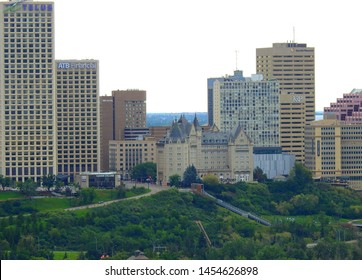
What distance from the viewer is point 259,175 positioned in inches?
4936

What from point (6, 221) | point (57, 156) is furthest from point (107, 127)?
point (6, 221)

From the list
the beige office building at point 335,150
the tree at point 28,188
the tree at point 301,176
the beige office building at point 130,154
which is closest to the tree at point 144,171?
the beige office building at point 130,154

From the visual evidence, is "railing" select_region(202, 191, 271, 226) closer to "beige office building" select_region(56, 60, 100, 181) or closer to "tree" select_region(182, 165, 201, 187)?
"tree" select_region(182, 165, 201, 187)

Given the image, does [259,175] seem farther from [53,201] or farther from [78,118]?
[53,201]

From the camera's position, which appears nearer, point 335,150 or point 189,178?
point 189,178

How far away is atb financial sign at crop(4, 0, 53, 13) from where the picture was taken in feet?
401

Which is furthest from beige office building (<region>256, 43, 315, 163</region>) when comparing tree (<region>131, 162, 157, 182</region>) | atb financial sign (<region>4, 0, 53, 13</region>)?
atb financial sign (<region>4, 0, 53, 13</region>)

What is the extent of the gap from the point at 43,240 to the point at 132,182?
30670 mm

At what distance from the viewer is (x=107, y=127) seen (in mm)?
144375

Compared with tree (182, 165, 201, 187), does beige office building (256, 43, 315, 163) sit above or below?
above

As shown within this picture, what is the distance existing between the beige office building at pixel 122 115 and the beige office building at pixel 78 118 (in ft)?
39.6

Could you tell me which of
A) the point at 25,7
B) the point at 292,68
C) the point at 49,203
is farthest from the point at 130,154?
the point at 49,203

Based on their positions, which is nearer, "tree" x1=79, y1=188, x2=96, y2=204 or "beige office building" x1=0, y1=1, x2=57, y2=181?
"tree" x1=79, y1=188, x2=96, y2=204

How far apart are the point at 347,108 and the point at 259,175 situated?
13.6 metres
